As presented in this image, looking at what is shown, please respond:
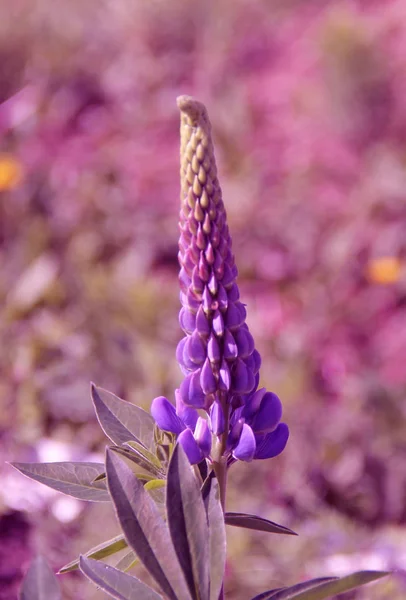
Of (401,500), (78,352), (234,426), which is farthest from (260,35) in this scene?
(234,426)

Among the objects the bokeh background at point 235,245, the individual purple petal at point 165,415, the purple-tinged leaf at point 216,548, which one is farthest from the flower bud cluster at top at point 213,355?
the bokeh background at point 235,245

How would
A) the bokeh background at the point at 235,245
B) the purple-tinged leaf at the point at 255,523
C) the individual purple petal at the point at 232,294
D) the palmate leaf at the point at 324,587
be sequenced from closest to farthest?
the palmate leaf at the point at 324,587, the purple-tinged leaf at the point at 255,523, the individual purple petal at the point at 232,294, the bokeh background at the point at 235,245

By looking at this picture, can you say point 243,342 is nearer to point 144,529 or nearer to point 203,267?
point 203,267

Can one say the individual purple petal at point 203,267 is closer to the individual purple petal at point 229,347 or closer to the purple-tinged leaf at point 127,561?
the individual purple petal at point 229,347

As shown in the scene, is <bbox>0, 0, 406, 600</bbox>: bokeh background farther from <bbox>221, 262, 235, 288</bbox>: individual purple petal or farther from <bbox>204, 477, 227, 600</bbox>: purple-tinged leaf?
<bbox>221, 262, 235, 288</bbox>: individual purple petal

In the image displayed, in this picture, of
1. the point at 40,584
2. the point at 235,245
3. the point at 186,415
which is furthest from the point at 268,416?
the point at 235,245

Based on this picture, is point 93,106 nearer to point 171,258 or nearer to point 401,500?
point 171,258

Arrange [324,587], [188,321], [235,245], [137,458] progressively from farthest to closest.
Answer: [235,245] < [188,321] < [137,458] < [324,587]
